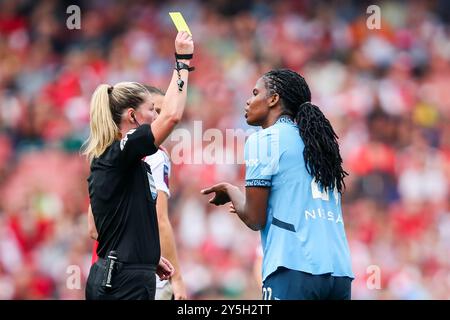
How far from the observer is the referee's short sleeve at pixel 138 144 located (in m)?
5.19

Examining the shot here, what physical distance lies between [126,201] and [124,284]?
449mm

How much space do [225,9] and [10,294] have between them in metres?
5.12

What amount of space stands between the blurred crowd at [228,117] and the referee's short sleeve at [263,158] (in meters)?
5.59

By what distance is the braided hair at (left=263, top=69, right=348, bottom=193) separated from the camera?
5289 millimetres

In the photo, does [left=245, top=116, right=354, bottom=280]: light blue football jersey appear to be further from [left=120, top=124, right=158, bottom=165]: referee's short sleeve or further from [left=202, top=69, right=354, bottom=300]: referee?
[left=120, top=124, right=158, bottom=165]: referee's short sleeve

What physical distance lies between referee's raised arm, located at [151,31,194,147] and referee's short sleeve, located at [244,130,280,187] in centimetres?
43

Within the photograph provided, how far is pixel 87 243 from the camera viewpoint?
11570 mm

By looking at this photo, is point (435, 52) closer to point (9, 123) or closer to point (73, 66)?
point (73, 66)

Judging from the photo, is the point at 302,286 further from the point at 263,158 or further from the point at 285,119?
the point at 285,119

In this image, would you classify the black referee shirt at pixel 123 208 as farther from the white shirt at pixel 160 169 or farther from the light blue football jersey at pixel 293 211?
the white shirt at pixel 160 169

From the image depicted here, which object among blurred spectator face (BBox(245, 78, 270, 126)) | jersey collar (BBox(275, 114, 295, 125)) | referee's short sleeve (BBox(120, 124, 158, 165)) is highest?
blurred spectator face (BBox(245, 78, 270, 126))

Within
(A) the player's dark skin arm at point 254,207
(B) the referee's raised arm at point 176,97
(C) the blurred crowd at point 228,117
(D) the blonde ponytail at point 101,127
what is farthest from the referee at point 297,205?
(C) the blurred crowd at point 228,117

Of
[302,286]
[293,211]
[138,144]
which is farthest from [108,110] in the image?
[302,286]

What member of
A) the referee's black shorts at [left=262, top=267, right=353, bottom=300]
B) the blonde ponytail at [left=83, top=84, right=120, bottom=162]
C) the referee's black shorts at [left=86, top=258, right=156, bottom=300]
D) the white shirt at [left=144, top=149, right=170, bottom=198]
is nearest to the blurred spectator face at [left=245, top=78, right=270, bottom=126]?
the blonde ponytail at [left=83, top=84, right=120, bottom=162]
